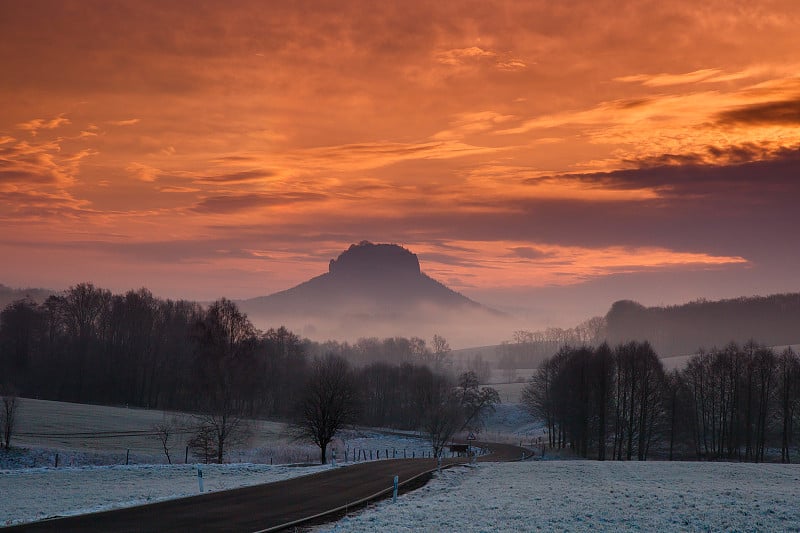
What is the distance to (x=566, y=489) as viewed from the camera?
45.2 metres

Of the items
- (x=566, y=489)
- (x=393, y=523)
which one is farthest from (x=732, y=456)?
(x=393, y=523)

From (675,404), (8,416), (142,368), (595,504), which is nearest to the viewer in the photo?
(595,504)

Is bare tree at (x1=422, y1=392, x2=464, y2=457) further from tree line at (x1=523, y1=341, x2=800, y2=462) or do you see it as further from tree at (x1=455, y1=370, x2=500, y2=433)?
tree at (x1=455, y1=370, x2=500, y2=433)

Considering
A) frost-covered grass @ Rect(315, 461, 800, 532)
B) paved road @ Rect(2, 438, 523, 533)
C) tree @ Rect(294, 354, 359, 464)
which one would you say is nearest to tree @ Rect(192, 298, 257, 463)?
tree @ Rect(294, 354, 359, 464)

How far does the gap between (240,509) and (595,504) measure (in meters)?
18.7

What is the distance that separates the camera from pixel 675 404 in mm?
103562

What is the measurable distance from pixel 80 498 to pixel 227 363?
144ft

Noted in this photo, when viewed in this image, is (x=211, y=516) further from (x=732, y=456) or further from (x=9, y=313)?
(x=9, y=313)

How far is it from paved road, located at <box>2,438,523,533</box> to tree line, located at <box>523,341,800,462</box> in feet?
188

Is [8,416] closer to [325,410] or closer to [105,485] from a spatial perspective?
[325,410]

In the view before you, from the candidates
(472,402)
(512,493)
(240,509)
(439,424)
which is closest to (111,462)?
(240,509)

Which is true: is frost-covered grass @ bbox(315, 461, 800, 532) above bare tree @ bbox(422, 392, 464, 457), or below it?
above

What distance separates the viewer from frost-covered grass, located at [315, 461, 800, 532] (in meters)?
33.3

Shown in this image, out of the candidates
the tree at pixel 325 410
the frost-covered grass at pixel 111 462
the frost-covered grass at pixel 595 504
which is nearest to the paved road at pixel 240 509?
the frost-covered grass at pixel 111 462
